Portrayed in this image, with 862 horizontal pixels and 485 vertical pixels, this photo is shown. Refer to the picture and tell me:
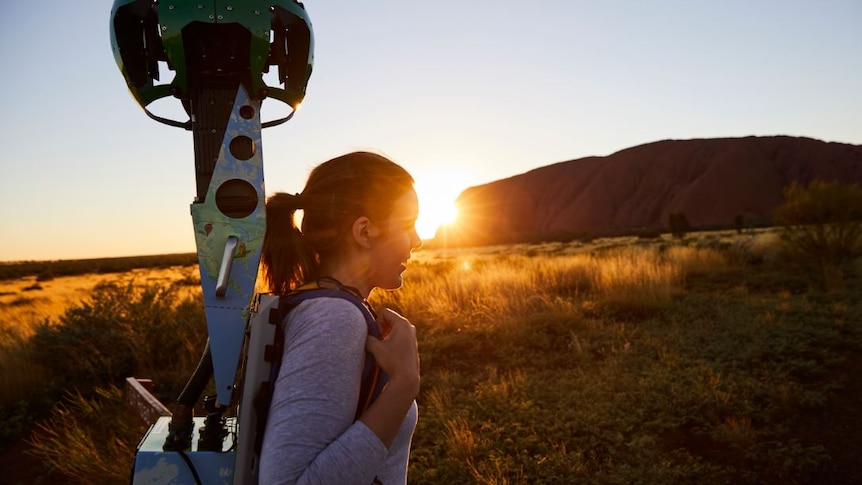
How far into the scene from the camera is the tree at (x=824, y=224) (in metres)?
12.6

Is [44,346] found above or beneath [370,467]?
beneath

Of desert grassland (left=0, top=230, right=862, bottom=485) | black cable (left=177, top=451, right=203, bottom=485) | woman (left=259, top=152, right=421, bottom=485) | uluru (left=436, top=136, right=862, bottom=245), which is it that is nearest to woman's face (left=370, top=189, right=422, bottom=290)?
woman (left=259, top=152, right=421, bottom=485)

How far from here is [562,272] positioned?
13023mm

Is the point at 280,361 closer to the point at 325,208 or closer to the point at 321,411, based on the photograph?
the point at 321,411

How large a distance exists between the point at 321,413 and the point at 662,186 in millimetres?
92760

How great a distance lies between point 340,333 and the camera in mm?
1126

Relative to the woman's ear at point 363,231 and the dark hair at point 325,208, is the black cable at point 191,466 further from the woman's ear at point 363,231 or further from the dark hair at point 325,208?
the woman's ear at point 363,231

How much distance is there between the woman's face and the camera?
1476mm

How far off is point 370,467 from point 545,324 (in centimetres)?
755

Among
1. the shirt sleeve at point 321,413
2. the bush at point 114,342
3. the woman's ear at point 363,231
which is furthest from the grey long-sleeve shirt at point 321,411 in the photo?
the bush at point 114,342

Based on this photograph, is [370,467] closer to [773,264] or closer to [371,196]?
[371,196]

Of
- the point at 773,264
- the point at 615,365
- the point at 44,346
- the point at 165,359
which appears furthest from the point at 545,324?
the point at 773,264

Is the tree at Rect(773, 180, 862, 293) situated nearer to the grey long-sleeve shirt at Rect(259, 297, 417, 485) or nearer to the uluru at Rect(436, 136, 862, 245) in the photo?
the grey long-sleeve shirt at Rect(259, 297, 417, 485)

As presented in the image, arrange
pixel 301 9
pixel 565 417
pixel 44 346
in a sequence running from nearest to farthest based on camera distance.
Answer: pixel 301 9, pixel 565 417, pixel 44 346
